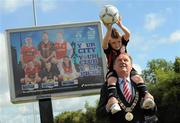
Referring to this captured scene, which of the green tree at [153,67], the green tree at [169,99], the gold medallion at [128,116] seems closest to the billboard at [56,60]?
the gold medallion at [128,116]

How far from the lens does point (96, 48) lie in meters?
15.8

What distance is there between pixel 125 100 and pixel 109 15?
0.92 meters

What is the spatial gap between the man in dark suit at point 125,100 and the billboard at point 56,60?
33.9ft

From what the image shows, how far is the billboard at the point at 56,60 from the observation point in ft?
51.3

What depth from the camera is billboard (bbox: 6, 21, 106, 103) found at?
1562 cm

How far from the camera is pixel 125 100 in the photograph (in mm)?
5090

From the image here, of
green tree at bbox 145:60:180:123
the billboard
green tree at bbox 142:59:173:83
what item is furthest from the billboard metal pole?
green tree at bbox 142:59:173:83

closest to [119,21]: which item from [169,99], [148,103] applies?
[148,103]

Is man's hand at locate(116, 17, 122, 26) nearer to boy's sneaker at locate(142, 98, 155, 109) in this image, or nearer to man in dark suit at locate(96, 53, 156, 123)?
man in dark suit at locate(96, 53, 156, 123)

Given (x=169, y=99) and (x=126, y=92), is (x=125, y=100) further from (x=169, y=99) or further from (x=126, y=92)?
(x=169, y=99)

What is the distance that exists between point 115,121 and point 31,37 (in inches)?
431

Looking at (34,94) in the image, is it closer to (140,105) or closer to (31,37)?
(31,37)

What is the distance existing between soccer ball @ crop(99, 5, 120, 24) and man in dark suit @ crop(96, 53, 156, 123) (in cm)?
38

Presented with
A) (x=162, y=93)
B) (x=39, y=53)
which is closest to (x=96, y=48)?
(x=39, y=53)
